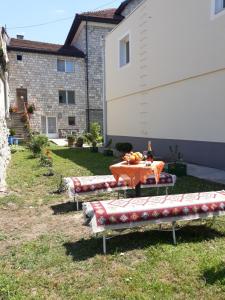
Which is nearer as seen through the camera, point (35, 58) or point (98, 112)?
point (35, 58)

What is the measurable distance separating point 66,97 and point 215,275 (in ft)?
84.8

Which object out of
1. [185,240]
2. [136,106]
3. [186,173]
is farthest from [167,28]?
[185,240]

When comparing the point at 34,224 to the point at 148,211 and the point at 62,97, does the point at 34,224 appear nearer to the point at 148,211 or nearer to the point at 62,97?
the point at 148,211

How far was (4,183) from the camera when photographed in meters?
8.52

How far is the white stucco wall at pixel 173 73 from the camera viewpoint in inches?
389

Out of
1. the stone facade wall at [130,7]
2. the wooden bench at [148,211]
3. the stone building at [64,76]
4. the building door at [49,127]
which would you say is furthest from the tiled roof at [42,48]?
the wooden bench at [148,211]

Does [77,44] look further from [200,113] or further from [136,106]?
[200,113]

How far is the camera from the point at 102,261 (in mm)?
3873

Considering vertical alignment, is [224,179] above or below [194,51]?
below

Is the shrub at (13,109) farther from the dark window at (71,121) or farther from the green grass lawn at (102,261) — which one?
the green grass lawn at (102,261)

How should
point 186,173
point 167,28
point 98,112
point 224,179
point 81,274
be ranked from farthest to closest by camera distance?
1. point 98,112
2. point 167,28
3. point 186,173
4. point 224,179
5. point 81,274

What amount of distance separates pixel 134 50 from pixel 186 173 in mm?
8282

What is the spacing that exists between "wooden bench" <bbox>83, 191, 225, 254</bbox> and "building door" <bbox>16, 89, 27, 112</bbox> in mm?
23712

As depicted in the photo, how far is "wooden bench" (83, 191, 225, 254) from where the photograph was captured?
13.3 feet
